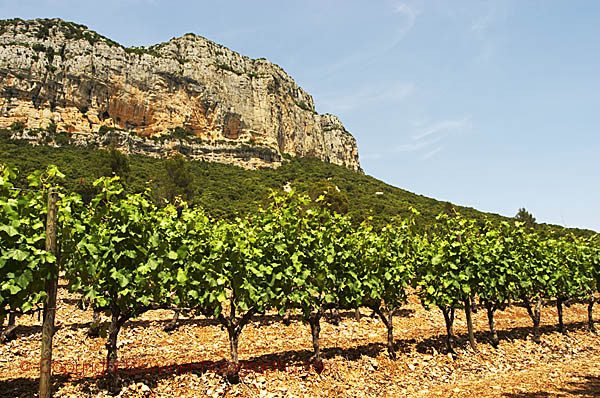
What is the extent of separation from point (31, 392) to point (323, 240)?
623 cm

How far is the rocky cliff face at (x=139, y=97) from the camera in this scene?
69.7m

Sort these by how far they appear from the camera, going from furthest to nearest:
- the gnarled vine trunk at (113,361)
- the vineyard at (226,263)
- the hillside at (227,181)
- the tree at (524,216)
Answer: the tree at (524,216) < the hillside at (227,181) < the gnarled vine trunk at (113,361) < the vineyard at (226,263)

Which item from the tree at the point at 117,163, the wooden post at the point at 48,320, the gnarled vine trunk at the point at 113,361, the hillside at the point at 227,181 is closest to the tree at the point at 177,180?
the hillside at the point at 227,181

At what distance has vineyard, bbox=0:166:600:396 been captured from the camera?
502cm

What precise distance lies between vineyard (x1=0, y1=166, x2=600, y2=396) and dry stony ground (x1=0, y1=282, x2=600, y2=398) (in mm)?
396

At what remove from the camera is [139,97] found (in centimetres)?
8131

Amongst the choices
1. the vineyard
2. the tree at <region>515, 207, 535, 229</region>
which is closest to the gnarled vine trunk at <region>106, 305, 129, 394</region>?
the vineyard

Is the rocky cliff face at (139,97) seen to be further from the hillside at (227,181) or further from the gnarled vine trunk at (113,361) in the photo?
the gnarled vine trunk at (113,361)

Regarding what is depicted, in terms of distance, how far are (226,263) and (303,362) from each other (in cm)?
323

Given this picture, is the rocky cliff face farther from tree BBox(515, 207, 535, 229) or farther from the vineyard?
the vineyard

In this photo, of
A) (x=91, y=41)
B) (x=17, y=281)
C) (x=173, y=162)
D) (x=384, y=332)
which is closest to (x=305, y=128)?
(x=91, y=41)

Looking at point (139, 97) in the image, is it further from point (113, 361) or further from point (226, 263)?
point (113, 361)

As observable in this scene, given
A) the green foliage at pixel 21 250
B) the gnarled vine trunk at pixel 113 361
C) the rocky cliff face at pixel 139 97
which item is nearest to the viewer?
the green foliage at pixel 21 250

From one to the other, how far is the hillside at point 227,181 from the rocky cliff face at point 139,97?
6.59m
